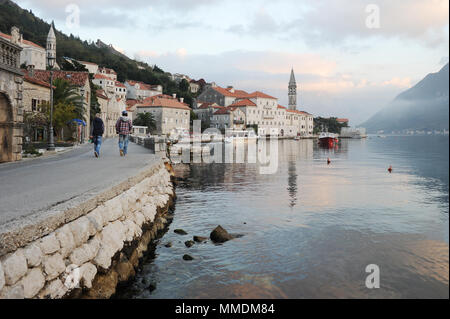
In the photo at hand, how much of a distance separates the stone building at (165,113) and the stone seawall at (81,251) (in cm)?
9853

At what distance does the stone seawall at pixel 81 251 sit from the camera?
4.93m

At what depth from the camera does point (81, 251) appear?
21.9 ft

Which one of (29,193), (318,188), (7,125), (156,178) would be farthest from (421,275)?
(7,125)

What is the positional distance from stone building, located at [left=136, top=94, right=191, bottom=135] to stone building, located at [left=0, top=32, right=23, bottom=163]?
91.3 meters

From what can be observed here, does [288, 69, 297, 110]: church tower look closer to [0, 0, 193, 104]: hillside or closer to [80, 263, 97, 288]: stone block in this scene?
[0, 0, 193, 104]: hillside

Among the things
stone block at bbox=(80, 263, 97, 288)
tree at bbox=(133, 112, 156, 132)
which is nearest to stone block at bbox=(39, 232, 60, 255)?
stone block at bbox=(80, 263, 97, 288)

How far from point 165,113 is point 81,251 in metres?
107

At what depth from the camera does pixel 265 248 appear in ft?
36.2

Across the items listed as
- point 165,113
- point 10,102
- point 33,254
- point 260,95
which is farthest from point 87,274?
point 260,95

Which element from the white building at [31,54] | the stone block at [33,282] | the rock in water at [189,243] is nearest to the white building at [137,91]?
the white building at [31,54]

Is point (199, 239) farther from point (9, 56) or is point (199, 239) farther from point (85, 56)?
point (85, 56)

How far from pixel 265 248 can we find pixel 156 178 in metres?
6.98
